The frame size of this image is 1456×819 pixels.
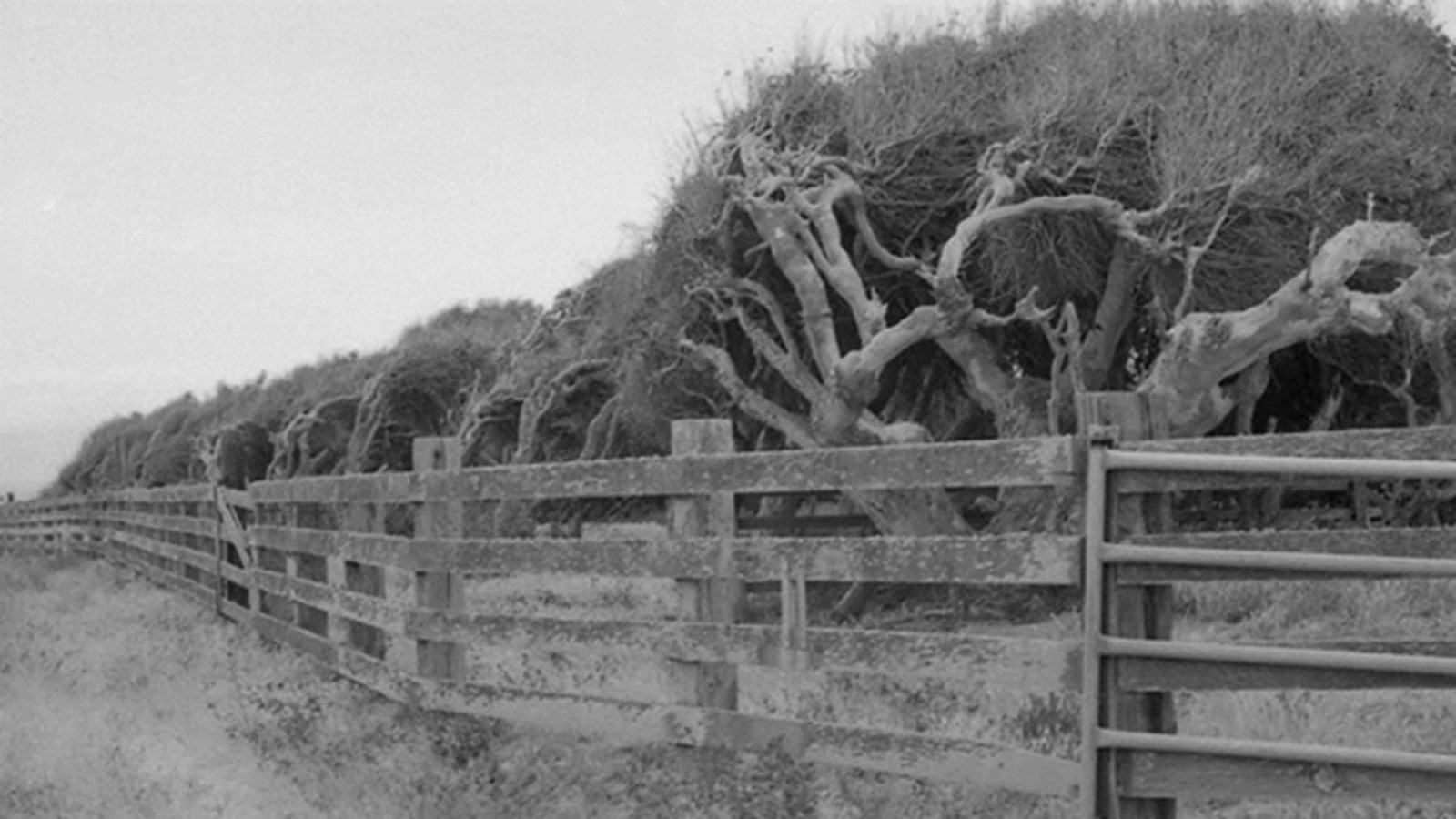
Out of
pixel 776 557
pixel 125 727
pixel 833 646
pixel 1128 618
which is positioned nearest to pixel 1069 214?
pixel 125 727

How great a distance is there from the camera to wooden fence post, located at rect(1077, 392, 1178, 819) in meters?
5.66

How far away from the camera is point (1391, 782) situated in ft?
17.6

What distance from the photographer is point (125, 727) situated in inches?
416

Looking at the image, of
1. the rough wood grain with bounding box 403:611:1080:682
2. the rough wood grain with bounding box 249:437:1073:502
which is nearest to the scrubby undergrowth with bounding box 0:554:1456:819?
the rough wood grain with bounding box 403:611:1080:682

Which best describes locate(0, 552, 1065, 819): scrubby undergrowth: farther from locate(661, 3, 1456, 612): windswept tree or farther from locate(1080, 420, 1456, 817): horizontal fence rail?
locate(661, 3, 1456, 612): windswept tree

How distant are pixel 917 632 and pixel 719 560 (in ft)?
3.73

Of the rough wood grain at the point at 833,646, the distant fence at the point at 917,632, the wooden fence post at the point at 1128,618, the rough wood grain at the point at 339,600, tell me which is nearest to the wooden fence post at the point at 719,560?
the distant fence at the point at 917,632

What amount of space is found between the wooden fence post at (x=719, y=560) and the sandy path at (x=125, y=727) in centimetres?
199

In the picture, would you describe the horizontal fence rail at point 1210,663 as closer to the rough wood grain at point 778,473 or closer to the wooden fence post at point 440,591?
the rough wood grain at point 778,473

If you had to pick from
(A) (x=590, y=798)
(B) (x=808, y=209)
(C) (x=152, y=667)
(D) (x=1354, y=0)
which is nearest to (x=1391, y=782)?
(A) (x=590, y=798)

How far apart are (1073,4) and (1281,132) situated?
14.5ft

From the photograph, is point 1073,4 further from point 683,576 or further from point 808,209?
point 683,576

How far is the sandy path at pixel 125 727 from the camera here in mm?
8219

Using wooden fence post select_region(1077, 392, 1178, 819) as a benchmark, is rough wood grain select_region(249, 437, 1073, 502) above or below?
above
